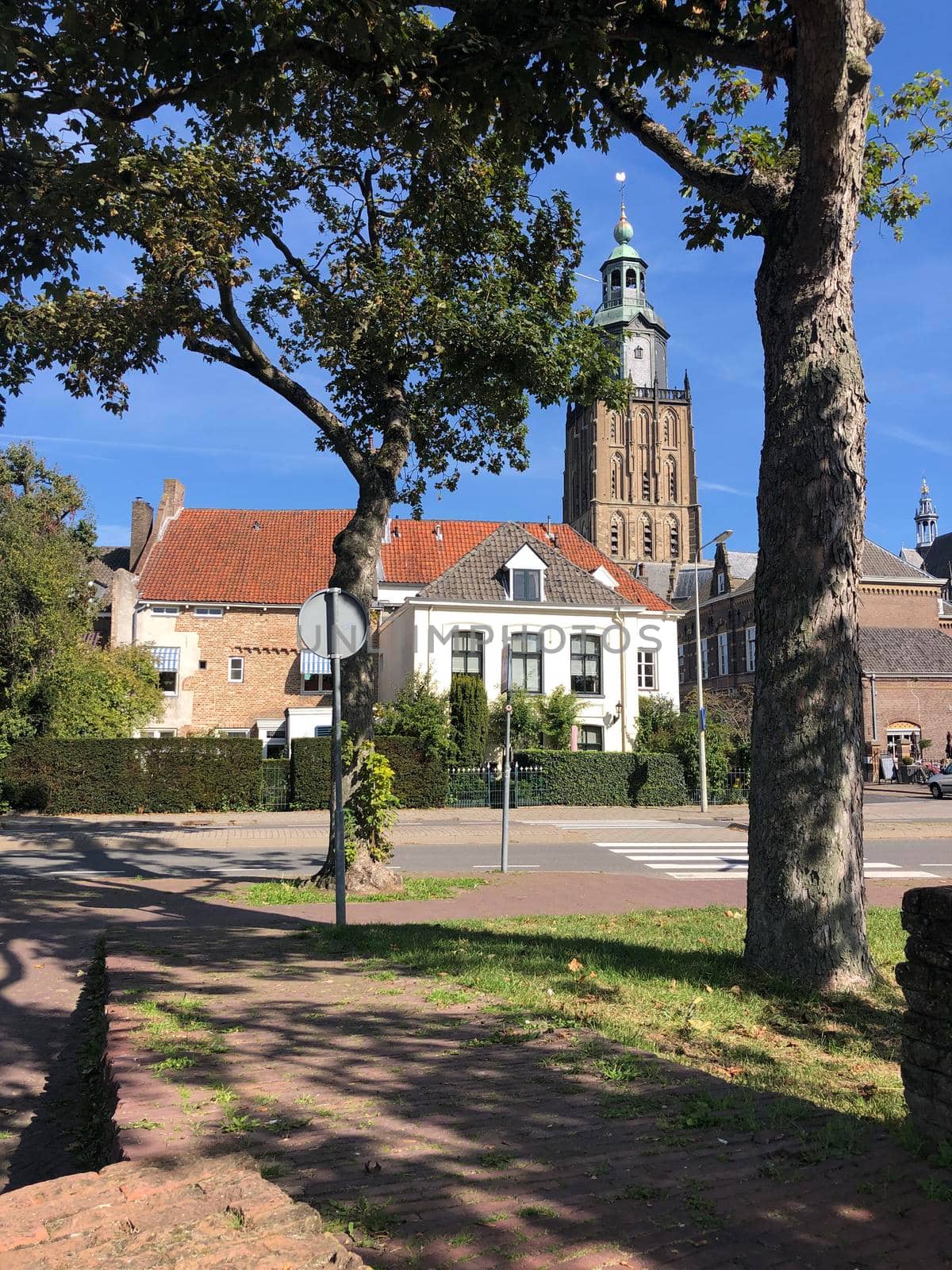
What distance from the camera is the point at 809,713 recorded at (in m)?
6.18

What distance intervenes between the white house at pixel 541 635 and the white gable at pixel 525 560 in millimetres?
42

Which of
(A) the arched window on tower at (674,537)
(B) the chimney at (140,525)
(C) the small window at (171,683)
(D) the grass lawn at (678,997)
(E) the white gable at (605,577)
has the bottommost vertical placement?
(D) the grass lawn at (678,997)

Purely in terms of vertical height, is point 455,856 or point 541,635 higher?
point 541,635

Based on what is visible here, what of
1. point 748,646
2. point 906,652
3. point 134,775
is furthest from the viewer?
point 748,646

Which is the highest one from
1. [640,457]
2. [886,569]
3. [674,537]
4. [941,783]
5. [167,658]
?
[640,457]

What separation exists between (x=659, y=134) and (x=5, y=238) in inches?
210

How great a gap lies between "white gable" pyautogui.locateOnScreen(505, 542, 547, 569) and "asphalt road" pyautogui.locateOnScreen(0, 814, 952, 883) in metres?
16.5

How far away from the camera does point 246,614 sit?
38719 mm

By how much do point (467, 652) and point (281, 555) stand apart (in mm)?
11136

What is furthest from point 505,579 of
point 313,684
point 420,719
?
point 313,684

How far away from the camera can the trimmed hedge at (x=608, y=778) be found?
2888cm

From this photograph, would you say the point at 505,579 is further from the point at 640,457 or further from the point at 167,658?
→ the point at 640,457

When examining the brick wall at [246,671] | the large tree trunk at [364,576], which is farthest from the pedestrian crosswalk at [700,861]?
the brick wall at [246,671]

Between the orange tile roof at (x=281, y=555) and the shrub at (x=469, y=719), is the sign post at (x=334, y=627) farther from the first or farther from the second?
the orange tile roof at (x=281, y=555)
